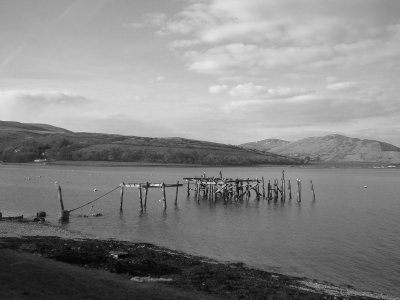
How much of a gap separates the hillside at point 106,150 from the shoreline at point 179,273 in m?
144

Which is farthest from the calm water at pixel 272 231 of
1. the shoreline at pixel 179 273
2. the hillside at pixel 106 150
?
the hillside at pixel 106 150

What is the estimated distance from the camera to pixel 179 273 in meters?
17.5

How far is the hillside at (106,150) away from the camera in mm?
163375

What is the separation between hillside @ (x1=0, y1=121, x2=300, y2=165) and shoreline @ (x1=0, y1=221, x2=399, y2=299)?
144 meters

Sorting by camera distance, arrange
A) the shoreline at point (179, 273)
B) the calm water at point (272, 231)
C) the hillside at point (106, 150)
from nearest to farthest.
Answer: the shoreline at point (179, 273) → the calm water at point (272, 231) → the hillside at point (106, 150)

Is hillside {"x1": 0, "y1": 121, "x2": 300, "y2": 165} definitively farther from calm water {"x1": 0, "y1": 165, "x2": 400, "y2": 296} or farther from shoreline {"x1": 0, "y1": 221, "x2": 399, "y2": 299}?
shoreline {"x1": 0, "y1": 221, "x2": 399, "y2": 299}

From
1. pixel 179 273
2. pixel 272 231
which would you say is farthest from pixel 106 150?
pixel 179 273

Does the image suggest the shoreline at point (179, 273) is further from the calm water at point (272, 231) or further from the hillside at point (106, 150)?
the hillside at point (106, 150)

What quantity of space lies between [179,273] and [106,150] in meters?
153

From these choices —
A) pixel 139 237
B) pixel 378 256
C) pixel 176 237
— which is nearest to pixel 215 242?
pixel 176 237

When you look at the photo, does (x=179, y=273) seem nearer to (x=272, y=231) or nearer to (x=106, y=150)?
(x=272, y=231)

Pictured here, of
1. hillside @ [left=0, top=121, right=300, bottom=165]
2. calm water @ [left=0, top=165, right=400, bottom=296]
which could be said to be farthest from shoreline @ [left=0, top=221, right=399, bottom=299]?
hillside @ [left=0, top=121, right=300, bottom=165]

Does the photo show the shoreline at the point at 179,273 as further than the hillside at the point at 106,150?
No

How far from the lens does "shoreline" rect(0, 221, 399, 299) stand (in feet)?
51.2
